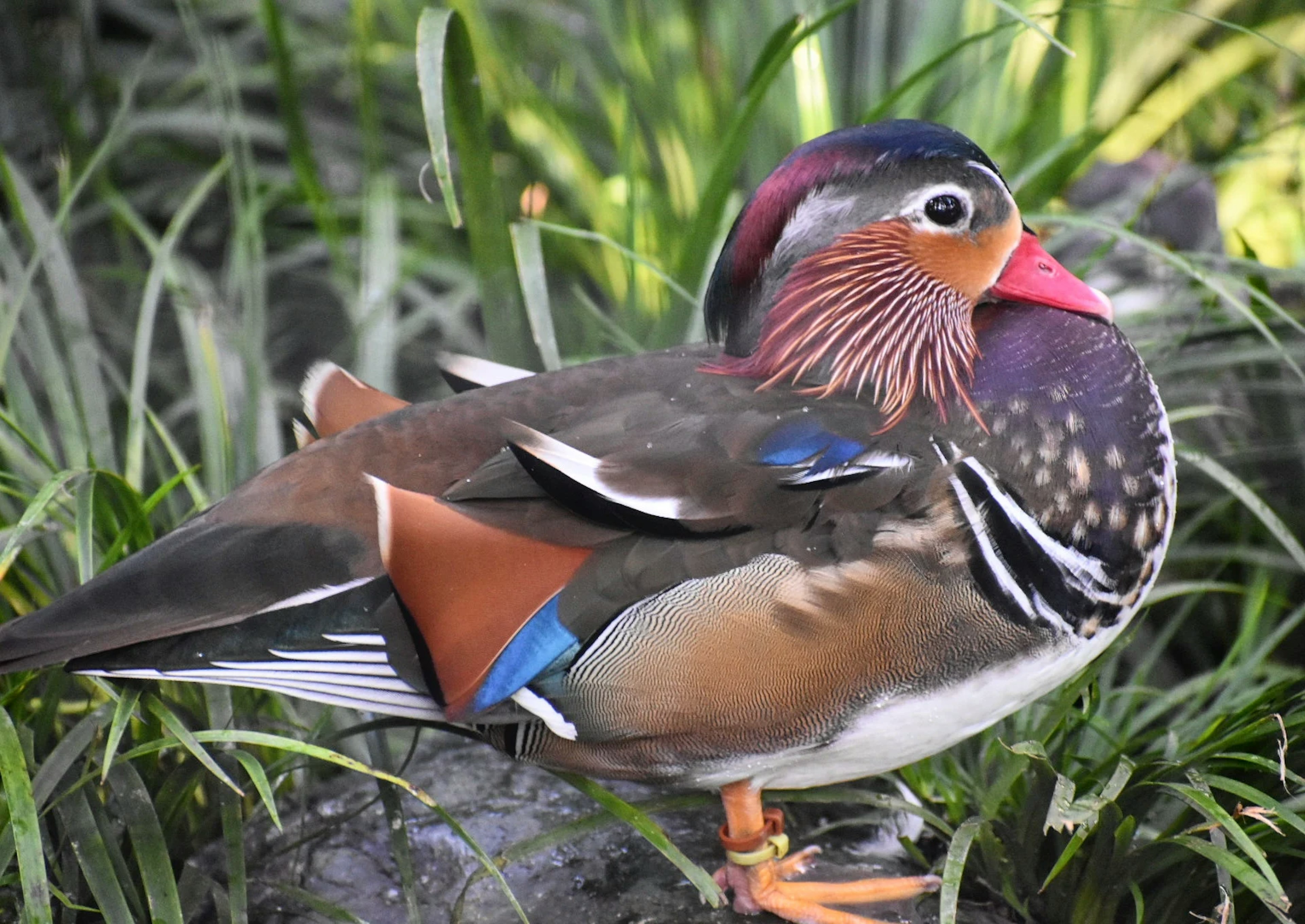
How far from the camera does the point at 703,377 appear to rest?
178 centimetres

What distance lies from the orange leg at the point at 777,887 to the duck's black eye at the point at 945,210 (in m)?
0.76

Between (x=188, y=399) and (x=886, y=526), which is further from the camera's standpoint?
(x=188, y=399)

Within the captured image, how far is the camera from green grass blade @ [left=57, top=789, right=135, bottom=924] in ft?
5.44

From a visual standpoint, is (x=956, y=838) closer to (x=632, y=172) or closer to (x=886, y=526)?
(x=886, y=526)

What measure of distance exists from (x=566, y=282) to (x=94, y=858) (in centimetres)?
235

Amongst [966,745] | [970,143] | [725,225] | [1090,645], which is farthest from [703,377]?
[725,225]

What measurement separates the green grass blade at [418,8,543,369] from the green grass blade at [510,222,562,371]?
6cm

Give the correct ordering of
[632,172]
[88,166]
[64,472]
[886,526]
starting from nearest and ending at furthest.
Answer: [886,526], [64,472], [88,166], [632,172]

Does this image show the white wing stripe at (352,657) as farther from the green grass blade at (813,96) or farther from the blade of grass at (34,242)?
the green grass blade at (813,96)

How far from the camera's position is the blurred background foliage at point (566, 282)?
1.79m

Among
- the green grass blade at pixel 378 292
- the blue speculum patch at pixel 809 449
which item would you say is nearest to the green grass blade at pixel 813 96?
the green grass blade at pixel 378 292

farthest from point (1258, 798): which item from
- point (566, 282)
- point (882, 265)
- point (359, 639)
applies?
point (566, 282)

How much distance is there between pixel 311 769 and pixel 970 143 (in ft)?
4.55

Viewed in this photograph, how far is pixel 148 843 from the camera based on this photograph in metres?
1.72
